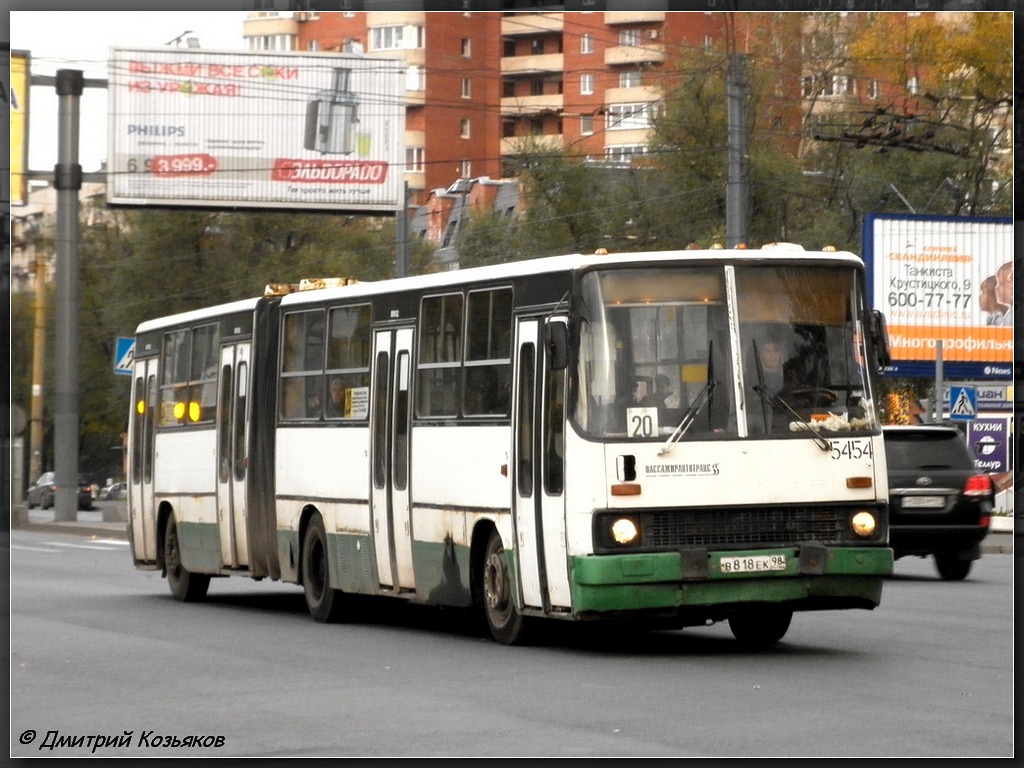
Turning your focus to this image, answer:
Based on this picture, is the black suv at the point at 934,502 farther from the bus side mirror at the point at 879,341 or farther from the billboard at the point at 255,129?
the billboard at the point at 255,129

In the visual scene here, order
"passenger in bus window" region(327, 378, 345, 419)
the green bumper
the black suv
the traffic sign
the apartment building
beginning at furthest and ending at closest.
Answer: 1. the apartment building
2. the traffic sign
3. the black suv
4. "passenger in bus window" region(327, 378, 345, 419)
5. the green bumper

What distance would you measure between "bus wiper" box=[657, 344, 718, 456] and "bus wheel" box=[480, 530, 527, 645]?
1804mm

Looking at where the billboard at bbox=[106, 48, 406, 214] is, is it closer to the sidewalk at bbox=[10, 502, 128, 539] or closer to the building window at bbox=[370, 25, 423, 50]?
the sidewalk at bbox=[10, 502, 128, 539]

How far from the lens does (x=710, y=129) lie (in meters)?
62.7

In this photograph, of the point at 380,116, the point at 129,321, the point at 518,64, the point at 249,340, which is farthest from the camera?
the point at 518,64

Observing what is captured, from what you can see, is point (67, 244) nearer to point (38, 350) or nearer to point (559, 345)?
point (38, 350)

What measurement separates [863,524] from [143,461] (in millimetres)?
Answer: 11357

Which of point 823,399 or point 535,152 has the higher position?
point 535,152

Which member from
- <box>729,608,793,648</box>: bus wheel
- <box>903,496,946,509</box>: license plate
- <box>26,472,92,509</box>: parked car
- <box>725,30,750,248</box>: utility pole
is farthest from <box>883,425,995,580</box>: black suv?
<box>26,472,92,509</box>: parked car

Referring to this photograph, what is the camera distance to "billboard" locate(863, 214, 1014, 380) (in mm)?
45531

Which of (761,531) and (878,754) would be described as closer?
(878,754)

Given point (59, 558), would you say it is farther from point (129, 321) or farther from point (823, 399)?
point (129, 321)

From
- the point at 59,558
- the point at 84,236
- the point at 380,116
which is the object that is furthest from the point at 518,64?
the point at 59,558

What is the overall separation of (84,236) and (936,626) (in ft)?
195
